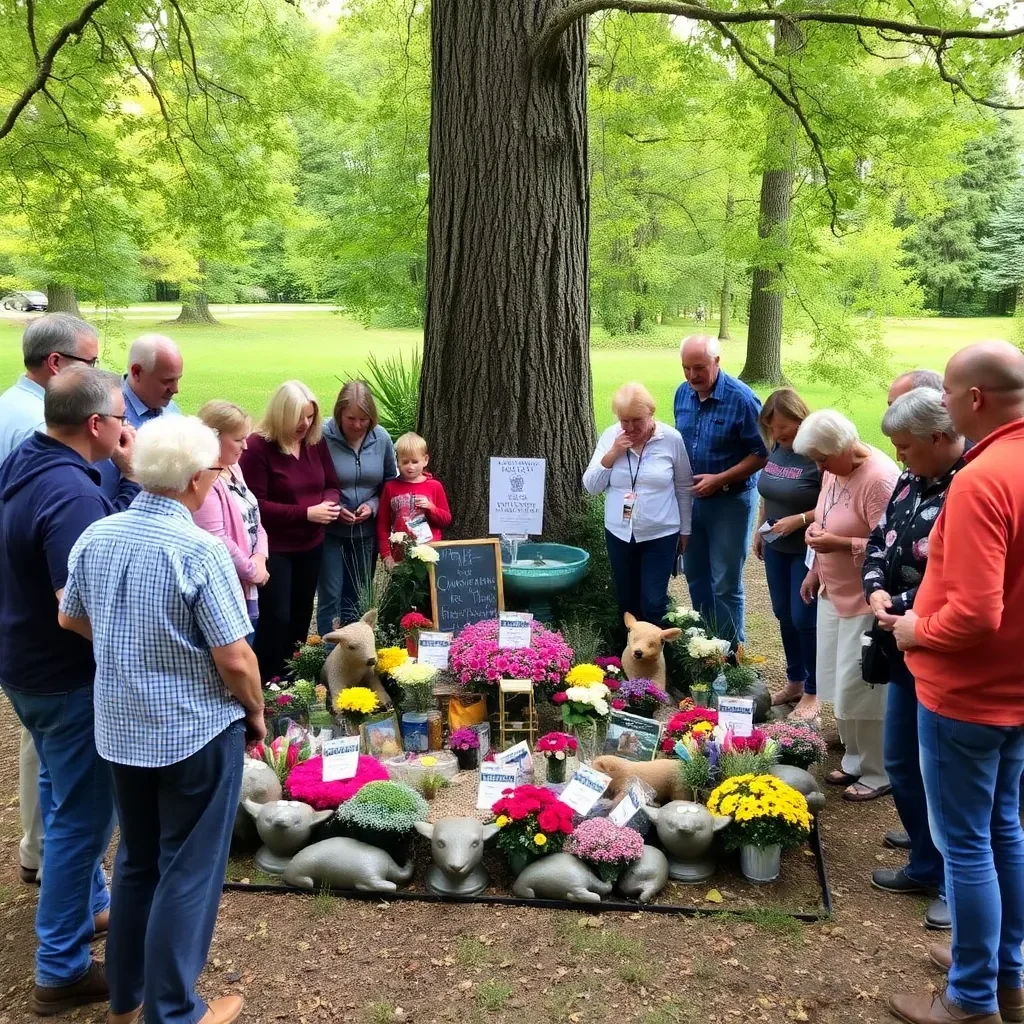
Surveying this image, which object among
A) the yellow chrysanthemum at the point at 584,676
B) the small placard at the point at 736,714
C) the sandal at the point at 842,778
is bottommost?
the sandal at the point at 842,778

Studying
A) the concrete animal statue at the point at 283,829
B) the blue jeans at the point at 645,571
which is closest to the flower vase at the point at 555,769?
the concrete animal statue at the point at 283,829

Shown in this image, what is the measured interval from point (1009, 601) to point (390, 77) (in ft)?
29.3

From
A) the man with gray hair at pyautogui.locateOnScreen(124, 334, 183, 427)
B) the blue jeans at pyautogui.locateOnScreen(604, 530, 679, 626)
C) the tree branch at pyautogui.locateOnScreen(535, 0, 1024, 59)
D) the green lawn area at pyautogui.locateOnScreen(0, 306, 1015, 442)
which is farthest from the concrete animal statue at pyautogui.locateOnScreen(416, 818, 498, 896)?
the green lawn area at pyautogui.locateOnScreen(0, 306, 1015, 442)

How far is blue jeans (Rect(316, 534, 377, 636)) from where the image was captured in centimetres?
439

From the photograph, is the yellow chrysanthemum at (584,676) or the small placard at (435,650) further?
the small placard at (435,650)

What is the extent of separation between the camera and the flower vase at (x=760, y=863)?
2957 millimetres

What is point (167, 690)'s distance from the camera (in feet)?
6.28

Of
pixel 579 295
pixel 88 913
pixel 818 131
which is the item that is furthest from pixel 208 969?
pixel 818 131

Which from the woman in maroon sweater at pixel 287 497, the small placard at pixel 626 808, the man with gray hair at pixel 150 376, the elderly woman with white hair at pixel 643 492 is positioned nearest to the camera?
the small placard at pixel 626 808

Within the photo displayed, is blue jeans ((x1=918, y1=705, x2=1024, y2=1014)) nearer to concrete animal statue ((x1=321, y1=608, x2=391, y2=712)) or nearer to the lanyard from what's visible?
the lanyard

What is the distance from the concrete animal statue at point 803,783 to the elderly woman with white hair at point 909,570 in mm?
369

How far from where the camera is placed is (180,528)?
1.90 m

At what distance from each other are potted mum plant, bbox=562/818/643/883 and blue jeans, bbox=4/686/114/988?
146cm

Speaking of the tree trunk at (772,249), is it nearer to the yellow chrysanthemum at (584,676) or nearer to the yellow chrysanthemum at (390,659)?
the yellow chrysanthemum at (584,676)
